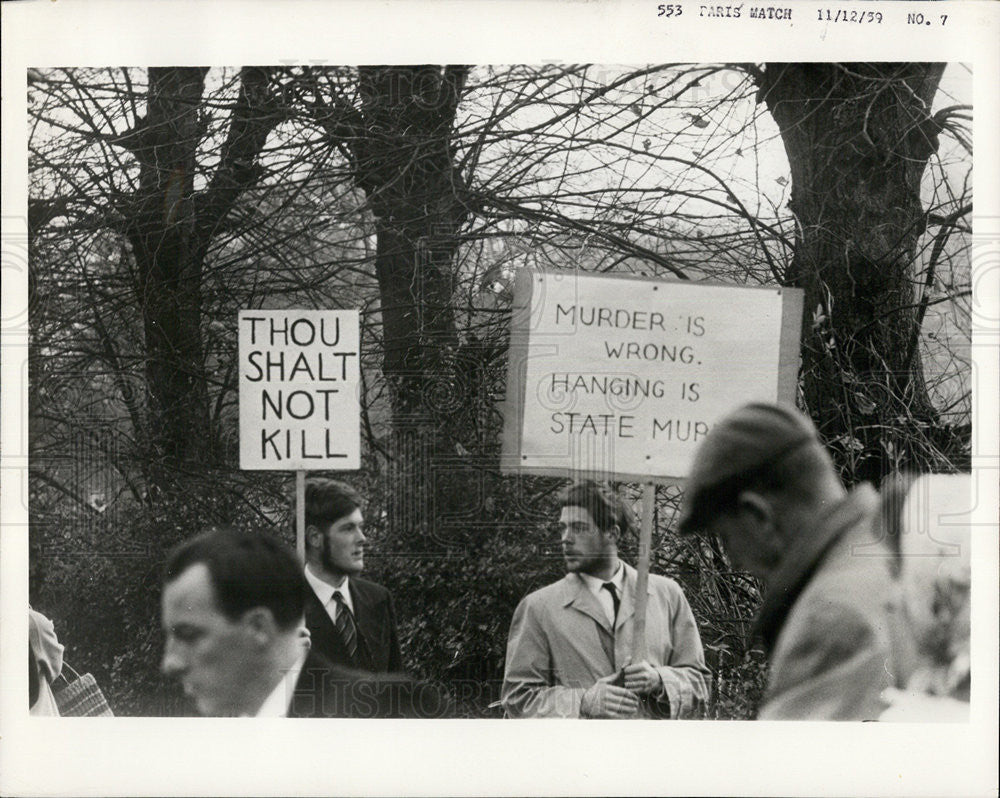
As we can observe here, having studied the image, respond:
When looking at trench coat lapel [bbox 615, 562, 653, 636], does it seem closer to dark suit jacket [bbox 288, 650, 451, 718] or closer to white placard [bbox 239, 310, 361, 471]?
dark suit jacket [bbox 288, 650, 451, 718]

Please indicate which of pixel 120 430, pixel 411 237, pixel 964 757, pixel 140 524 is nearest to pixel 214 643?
pixel 140 524

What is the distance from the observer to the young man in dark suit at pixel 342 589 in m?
5.47

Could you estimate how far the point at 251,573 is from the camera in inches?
215

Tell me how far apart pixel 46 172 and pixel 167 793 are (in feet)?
9.16

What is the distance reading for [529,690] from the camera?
5.45m

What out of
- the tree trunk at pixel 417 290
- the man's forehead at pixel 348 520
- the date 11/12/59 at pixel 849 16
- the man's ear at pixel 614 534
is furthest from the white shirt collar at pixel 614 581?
the date 11/12/59 at pixel 849 16

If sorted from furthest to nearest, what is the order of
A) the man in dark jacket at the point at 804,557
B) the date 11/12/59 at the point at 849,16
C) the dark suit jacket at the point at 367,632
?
1. the dark suit jacket at the point at 367,632
2. the date 11/12/59 at the point at 849,16
3. the man in dark jacket at the point at 804,557

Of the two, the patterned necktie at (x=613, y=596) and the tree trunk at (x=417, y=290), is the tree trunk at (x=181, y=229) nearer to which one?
the tree trunk at (x=417, y=290)

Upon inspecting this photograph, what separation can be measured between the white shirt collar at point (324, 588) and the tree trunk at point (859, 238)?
2165 millimetres

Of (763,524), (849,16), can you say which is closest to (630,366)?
(763,524)

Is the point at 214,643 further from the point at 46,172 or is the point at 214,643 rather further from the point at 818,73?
the point at 818,73

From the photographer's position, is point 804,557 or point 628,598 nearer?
point 804,557

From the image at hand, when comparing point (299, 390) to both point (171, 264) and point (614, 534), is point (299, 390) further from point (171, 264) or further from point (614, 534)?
point (614, 534)

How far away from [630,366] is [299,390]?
4.75 ft
